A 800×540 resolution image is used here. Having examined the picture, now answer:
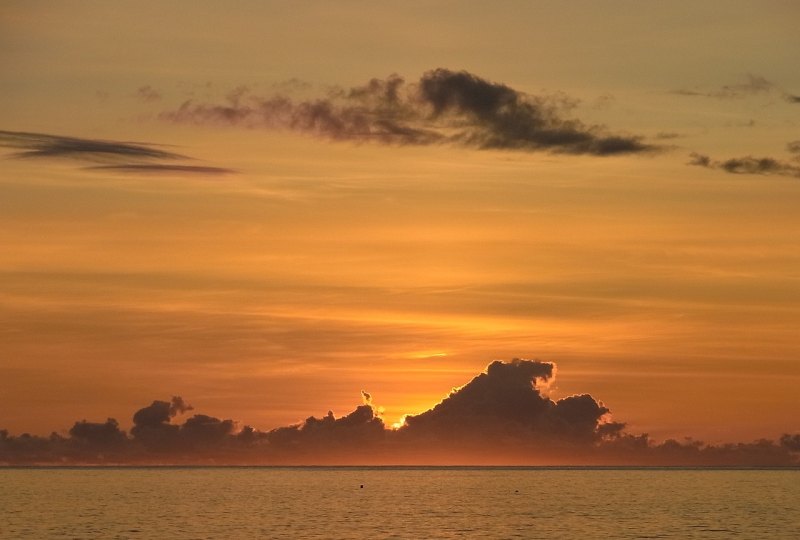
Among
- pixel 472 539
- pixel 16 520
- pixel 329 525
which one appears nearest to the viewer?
pixel 472 539

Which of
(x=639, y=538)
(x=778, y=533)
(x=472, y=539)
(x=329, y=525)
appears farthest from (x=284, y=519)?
(x=778, y=533)

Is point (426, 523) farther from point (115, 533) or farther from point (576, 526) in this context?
point (115, 533)

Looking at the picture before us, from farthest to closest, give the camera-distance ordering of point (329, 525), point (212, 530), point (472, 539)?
point (329, 525)
point (212, 530)
point (472, 539)

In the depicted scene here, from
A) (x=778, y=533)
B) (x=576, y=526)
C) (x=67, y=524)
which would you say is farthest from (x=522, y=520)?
(x=67, y=524)

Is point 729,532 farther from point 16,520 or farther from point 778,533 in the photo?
point 16,520

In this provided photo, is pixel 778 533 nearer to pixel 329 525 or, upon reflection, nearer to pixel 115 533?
pixel 329 525

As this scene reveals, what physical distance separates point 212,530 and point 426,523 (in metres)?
34.5

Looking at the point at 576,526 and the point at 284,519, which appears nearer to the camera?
the point at 576,526

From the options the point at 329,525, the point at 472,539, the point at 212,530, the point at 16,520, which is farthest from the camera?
the point at 16,520

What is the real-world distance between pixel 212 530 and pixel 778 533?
262 feet

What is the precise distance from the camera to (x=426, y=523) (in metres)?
186

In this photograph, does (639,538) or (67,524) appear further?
(67,524)

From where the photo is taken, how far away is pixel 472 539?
158 metres

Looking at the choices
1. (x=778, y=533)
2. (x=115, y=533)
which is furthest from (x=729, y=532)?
(x=115, y=533)
